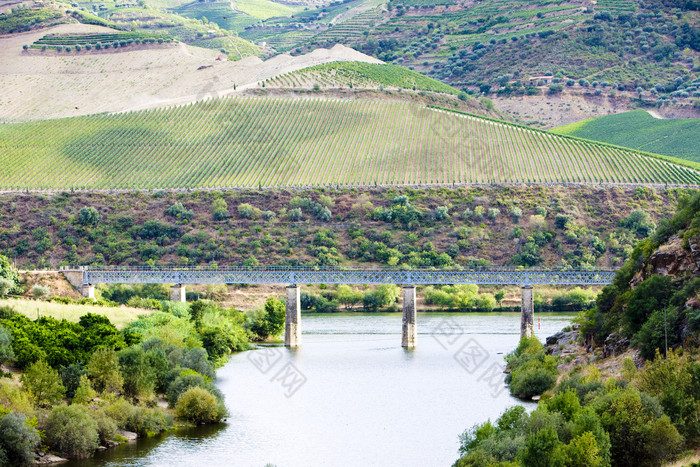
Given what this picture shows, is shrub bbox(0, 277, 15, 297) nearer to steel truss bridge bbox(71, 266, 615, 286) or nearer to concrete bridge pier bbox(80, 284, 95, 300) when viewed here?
concrete bridge pier bbox(80, 284, 95, 300)

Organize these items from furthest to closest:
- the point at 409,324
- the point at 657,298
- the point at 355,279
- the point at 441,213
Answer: the point at 441,213 → the point at 355,279 → the point at 409,324 → the point at 657,298

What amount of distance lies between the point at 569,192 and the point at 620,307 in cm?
7504

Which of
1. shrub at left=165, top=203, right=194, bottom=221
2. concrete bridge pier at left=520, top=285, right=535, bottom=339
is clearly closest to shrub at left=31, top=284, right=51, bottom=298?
shrub at left=165, top=203, right=194, bottom=221

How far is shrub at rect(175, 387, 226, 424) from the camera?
204ft

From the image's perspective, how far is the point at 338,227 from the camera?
140750 millimetres

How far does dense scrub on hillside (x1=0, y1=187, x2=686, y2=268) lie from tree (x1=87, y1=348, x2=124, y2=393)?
221ft

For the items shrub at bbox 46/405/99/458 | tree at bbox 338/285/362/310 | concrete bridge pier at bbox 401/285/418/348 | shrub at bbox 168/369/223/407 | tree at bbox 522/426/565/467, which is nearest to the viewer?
tree at bbox 522/426/565/467

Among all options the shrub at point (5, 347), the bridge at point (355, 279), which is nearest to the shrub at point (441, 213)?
the bridge at point (355, 279)

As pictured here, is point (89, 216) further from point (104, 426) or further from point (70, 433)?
point (70, 433)

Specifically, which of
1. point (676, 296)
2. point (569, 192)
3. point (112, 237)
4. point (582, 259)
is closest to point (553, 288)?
point (582, 259)

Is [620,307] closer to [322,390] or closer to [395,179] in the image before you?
[322,390]

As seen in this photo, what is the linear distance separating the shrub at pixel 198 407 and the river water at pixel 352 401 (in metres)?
1.01

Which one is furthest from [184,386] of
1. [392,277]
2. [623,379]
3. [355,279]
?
[392,277]

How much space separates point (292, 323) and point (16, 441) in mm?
47597
